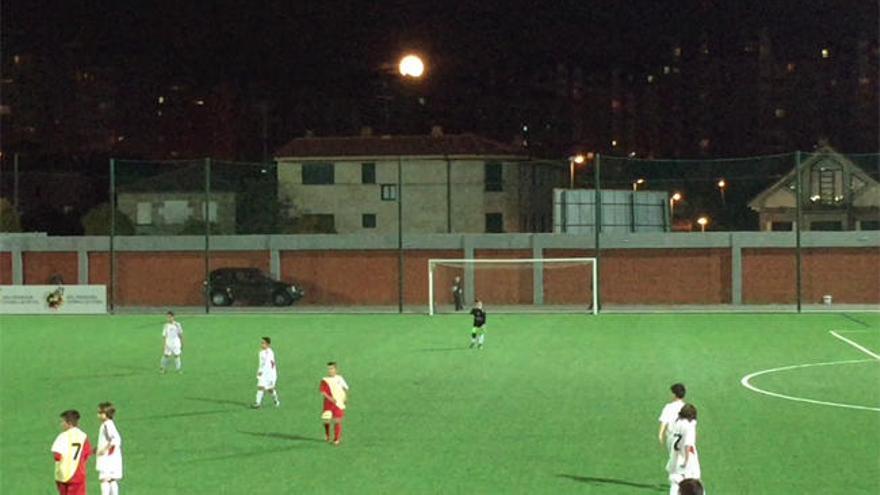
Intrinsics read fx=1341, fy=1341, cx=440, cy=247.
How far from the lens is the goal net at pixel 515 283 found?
6450 centimetres

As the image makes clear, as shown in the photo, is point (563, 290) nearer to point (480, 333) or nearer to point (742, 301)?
point (742, 301)

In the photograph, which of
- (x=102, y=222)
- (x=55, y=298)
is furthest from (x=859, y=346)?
(x=102, y=222)

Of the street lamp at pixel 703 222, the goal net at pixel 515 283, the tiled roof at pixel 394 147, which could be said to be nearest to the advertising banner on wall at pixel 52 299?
the goal net at pixel 515 283

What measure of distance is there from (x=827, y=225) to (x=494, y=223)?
21.0m

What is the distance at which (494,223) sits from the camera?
84438 millimetres

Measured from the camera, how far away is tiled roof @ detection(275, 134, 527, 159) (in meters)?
91.4

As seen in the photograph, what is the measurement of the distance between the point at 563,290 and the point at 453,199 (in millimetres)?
20496

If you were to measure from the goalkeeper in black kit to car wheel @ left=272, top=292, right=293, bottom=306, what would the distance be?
79.6 ft

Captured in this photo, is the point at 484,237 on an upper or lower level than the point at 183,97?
lower

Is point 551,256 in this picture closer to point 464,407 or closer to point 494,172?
point 494,172

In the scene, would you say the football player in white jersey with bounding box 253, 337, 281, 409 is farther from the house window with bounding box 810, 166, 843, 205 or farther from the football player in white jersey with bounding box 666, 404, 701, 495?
the house window with bounding box 810, 166, 843, 205

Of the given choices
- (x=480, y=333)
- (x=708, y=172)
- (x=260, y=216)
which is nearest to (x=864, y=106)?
(x=708, y=172)

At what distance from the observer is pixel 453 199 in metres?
83.9

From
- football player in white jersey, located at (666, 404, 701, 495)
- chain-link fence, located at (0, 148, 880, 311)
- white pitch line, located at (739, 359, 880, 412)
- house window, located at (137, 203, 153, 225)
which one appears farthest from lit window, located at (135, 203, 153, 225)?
football player in white jersey, located at (666, 404, 701, 495)
